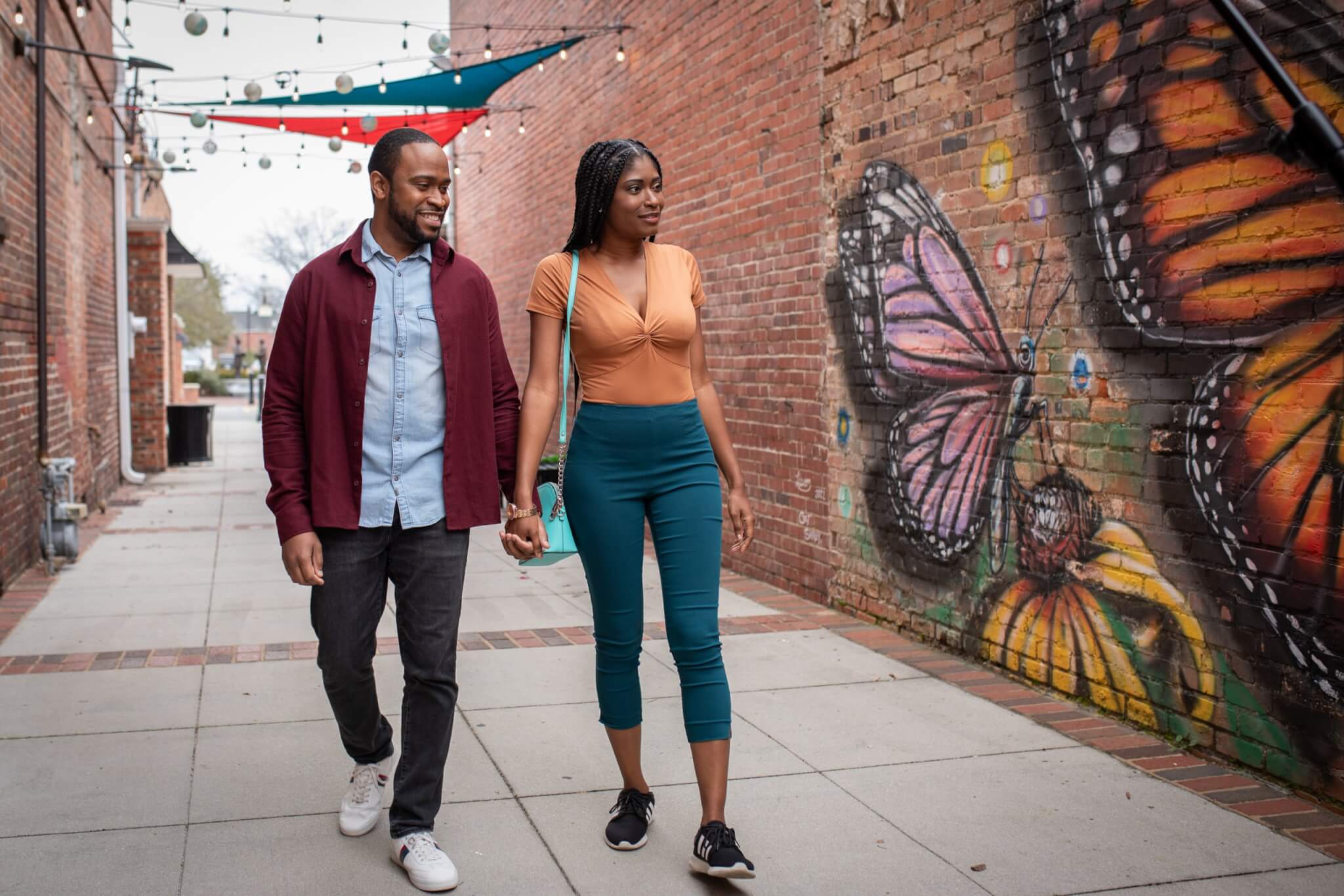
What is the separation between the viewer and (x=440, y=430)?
11.3 ft

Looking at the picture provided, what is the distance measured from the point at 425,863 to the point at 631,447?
3.96 feet

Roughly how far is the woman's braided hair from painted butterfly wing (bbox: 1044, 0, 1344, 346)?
5.99ft

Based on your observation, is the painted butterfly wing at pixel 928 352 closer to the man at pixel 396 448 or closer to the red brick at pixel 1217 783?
the red brick at pixel 1217 783

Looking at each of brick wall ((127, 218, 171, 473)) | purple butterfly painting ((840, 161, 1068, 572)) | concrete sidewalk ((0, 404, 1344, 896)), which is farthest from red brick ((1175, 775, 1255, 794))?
brick wall ((127, 218, 171, 473))

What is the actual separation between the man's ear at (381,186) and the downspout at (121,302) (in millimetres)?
12393

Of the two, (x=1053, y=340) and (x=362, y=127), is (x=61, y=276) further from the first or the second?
(x=1053, y=340)

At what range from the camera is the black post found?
9.09 meters

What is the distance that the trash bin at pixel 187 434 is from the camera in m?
17.7

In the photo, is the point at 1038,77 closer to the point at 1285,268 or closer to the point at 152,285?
the point at 1285,268

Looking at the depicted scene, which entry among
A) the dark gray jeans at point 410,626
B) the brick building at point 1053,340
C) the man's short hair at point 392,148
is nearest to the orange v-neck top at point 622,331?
the man's short hair at point 392,148

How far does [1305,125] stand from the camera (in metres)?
2.29

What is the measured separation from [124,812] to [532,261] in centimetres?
1004

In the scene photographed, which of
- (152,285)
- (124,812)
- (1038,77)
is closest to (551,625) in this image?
(124,812)

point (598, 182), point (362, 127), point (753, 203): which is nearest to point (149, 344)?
point (362, 127)
